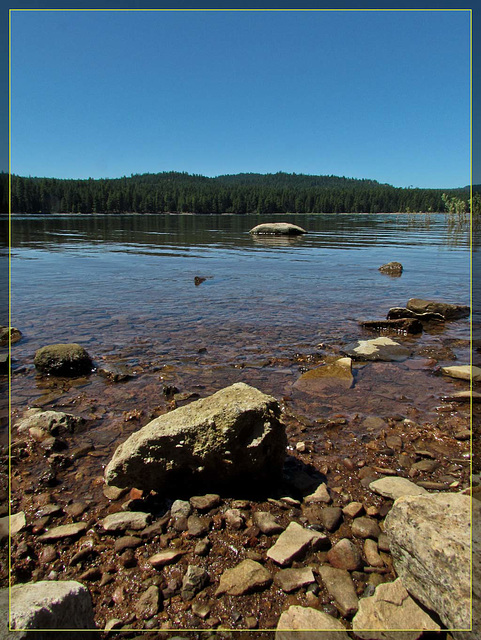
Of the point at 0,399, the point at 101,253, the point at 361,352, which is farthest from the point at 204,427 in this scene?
the point at 101,253

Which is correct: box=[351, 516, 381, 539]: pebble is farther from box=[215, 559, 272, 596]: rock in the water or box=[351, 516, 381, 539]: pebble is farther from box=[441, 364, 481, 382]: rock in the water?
box=[441, 364, 481, 382]: rock in the water

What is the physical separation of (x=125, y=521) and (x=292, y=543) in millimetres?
1468

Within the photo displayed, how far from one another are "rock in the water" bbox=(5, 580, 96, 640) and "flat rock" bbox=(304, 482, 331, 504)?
2.12 m

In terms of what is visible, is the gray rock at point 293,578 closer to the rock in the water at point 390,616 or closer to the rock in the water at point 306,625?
the rock in the water at point 306,625

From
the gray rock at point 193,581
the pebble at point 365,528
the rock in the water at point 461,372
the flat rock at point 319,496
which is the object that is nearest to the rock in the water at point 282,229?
the rock in the water at point 461,372

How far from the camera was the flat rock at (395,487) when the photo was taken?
3787 mm


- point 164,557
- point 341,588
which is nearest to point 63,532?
point 164,557

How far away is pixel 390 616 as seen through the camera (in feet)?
8.30

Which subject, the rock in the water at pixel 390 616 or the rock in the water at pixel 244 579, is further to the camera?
the rock in the water at pixel 244 579

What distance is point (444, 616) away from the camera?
2.30 meters

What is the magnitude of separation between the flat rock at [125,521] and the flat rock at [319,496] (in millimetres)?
1546

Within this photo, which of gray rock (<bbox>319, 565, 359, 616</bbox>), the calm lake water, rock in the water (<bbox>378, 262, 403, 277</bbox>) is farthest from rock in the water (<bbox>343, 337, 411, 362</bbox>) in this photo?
rock in the water (<bbox>378, 262, 403, 277</bbox>)

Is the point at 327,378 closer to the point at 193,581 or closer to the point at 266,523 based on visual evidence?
the point at 266,523

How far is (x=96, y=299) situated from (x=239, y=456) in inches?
412
